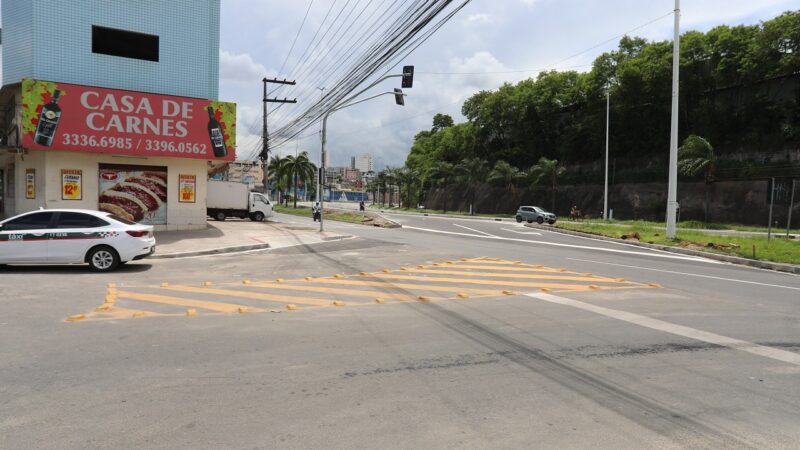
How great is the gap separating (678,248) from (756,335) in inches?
610

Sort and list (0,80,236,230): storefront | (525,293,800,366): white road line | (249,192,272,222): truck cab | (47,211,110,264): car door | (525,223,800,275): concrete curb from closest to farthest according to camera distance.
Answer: (525,293,800,366): white road line
(47,211,110,264): car door
(525,223,800,275): concrete curb
(0,80,236,230): storefront
(249,192,272,222): truck cab

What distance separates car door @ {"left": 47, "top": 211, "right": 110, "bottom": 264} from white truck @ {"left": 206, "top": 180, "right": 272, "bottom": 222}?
77.9 feet

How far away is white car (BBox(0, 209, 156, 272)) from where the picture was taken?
12.1 meters

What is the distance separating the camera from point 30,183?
2095 cm

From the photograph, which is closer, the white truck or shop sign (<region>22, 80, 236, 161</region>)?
shop sign (<region>22, 80, 236, 161</region>)

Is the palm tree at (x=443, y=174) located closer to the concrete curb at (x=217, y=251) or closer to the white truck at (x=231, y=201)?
the white truck at (x=231, y=201)

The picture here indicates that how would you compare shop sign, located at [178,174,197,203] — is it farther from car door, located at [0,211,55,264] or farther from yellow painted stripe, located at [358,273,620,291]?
yellow painted stripe, located at [358,273,620,291]

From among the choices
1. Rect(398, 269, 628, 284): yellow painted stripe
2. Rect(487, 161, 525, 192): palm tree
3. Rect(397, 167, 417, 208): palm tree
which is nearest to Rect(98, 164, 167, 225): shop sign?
Rect(398, 269, 628, 284): yellow painted stripe

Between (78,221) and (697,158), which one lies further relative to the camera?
(697,158)

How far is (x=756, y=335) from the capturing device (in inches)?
279

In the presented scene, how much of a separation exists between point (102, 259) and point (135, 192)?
10.8m

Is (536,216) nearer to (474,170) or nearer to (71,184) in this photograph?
(474,170)

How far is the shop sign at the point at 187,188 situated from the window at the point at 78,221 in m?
10.8

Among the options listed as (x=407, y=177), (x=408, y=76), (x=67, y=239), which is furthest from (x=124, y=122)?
(x=407, y=177)
